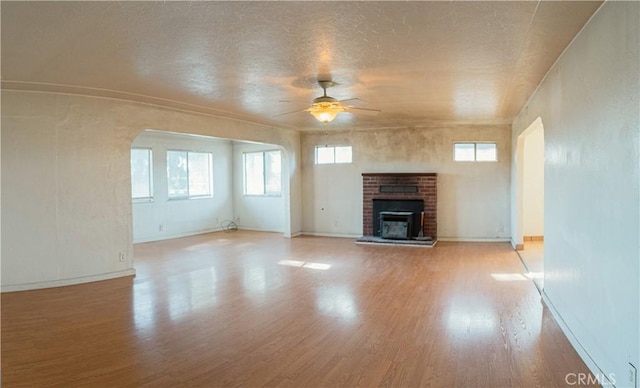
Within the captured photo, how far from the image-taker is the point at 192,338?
133 inches

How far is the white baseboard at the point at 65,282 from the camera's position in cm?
482

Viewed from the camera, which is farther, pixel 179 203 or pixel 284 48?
pixel 179 203

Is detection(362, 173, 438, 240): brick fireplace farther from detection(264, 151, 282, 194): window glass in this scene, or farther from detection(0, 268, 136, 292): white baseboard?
detection(0, 268, 136, 292): white baseboard

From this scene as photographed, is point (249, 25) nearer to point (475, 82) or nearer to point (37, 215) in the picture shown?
point (475, 82)

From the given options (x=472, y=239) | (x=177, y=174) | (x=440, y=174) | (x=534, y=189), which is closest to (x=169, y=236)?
(x=177, y=174)

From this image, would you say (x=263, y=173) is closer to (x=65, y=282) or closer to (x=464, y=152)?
(x=464, y=152)

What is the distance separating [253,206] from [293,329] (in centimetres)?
718

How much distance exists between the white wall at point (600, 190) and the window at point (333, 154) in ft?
18.3

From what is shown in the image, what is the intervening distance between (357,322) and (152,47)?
9.75ft

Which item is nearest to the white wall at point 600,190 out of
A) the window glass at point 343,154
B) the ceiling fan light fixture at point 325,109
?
the ceiling fan light fixture at point 325,109

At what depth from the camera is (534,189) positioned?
8500 millimetres

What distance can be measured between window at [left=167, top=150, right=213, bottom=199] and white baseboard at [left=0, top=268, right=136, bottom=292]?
13.3ft

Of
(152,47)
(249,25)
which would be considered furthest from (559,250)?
(152,47)

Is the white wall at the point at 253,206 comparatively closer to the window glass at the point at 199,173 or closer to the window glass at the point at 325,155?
the window glass at the point at 199,173
